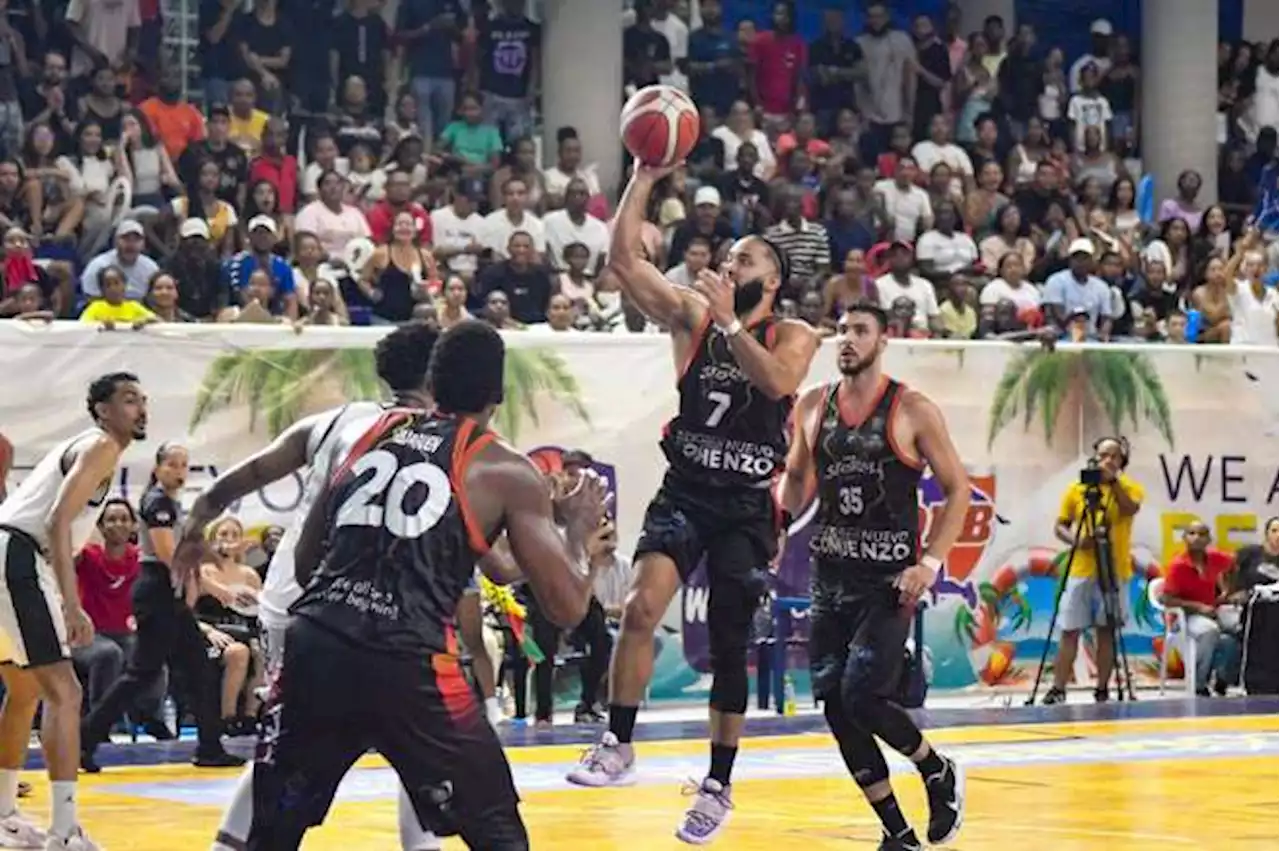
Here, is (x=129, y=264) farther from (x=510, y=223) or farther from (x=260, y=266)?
(x=510, y=223)

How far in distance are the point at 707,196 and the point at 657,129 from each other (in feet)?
38.5

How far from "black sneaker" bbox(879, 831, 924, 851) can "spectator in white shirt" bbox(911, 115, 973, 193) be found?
15.1m

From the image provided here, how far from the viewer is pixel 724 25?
2819 cm

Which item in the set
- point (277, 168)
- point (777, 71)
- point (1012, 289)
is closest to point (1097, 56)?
point (777, 71)

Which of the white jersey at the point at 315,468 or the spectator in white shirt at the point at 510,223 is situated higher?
the spectator in white shirt at the point at 510,223

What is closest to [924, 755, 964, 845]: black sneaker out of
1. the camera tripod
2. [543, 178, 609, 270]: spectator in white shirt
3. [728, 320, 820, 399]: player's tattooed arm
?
[728, 320, 820, 399]: player's tattooed arm

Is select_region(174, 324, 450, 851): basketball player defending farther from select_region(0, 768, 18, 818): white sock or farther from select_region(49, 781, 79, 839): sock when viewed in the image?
select_region(0, 768, 18, 818): white sock

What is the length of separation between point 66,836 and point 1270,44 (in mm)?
22004

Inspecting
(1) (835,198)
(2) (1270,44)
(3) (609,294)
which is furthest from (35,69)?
(2) (1270,44)

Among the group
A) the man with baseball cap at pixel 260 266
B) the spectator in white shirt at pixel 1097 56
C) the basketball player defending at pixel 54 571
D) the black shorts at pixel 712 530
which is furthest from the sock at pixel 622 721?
the spectator in white shirt at pixel 1097 56

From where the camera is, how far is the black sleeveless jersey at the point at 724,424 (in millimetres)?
11000

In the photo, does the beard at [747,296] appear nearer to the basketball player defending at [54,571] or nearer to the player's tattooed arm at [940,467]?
the player's tattooed arm at [940,467]

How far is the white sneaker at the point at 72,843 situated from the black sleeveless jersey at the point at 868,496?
10.3ft

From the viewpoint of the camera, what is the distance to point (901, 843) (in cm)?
1017
